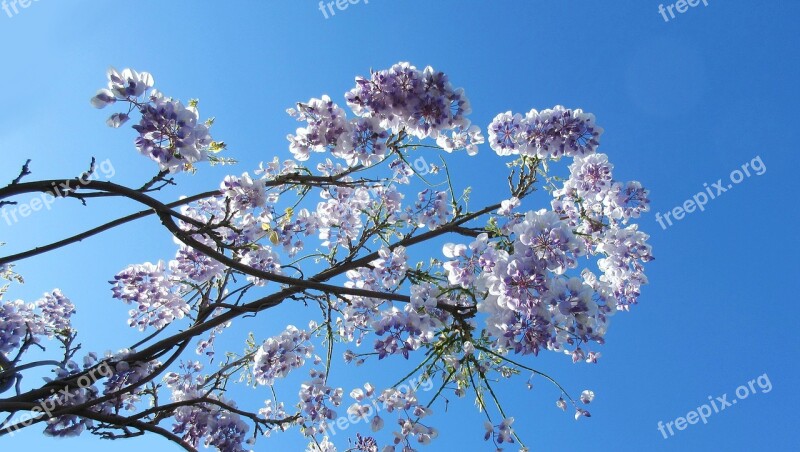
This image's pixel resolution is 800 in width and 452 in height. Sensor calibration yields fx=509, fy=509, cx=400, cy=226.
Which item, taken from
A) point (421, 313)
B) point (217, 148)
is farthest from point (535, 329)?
point (217, 148)

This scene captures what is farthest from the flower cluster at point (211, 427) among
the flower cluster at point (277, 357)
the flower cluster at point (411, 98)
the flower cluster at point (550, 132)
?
the flower cluster at point (550, 132)

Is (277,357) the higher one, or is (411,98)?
(411,98)

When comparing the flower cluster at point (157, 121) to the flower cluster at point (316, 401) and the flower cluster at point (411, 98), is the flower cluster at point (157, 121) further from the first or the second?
the flower cluster at point (316, 401)

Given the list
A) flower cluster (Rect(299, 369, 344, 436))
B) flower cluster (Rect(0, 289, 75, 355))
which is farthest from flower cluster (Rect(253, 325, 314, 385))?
flower cluster (Rect(0, 289, 75, 355))

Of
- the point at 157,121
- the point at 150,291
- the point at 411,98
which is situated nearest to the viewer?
the point at 157,121

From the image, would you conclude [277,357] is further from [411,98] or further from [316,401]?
[411,98]

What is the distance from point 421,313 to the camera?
2.76m

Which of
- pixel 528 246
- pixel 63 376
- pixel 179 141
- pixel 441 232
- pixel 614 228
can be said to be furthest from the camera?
pixel 614 228

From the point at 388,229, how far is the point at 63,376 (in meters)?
2.48

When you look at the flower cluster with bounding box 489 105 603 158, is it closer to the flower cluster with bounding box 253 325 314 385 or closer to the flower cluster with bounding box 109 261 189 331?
the flower cluster with bounding box 253 325 314 385

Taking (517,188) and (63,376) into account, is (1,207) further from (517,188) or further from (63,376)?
(517,188)

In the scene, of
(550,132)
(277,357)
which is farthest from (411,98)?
(277,357)

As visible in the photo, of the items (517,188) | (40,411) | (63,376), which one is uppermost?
(517,188)

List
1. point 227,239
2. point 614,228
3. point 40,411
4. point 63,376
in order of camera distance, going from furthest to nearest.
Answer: point 614,228 < point 227,239 < point 63,376 < point 40,411
